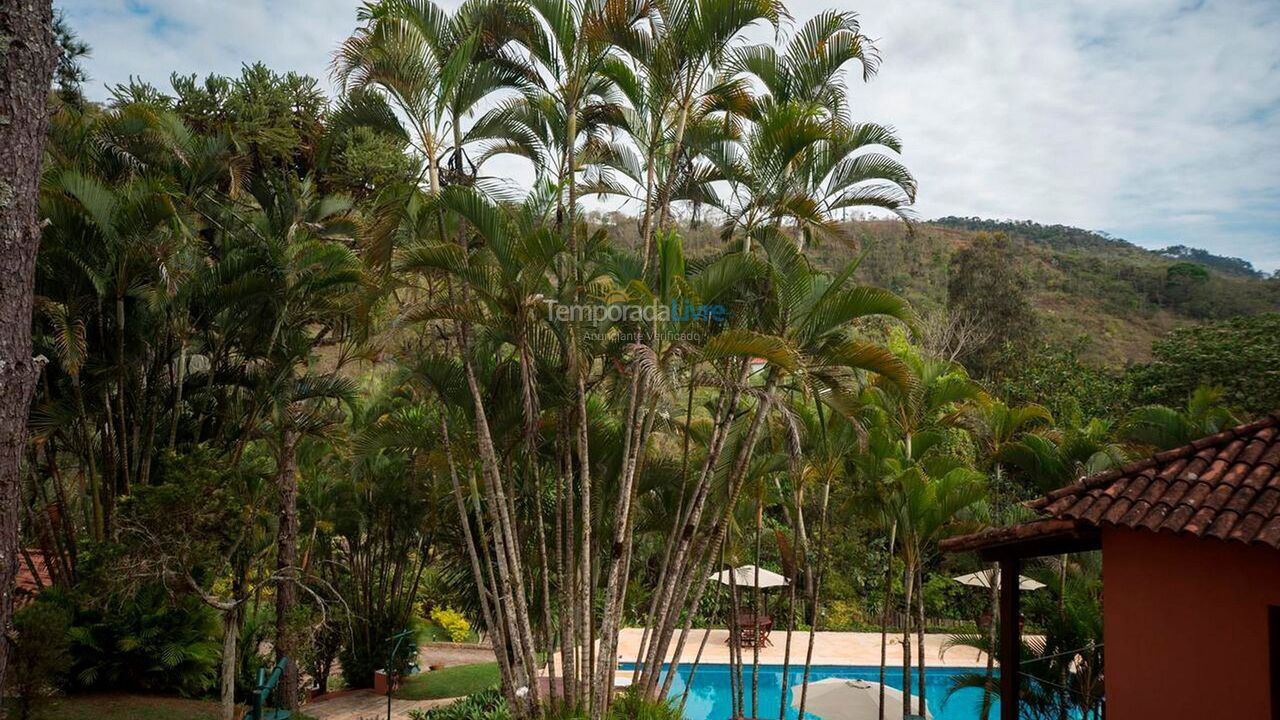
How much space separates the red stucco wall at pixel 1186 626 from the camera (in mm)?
5062

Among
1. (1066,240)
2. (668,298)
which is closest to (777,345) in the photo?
(668,298)

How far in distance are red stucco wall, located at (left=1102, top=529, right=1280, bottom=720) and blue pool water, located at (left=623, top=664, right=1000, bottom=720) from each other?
10008 mm

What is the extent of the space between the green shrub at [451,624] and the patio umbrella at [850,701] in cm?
1031

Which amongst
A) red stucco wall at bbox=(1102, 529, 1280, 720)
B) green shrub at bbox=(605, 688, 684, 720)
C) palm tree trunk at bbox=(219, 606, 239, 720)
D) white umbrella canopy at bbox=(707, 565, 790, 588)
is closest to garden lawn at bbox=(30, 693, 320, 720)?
palm tree trunk at bbox=(219, 606, 239, 720)

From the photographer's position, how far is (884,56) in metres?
8.49

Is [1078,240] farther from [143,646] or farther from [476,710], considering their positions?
[143,646]

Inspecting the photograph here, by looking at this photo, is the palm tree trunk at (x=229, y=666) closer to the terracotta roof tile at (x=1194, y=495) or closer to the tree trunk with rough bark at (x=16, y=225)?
the tree trunk with rough bark at (x=16, y=225)

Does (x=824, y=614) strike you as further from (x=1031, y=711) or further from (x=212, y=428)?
(x=212, y=428)

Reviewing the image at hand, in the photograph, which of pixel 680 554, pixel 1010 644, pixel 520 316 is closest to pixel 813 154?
pixel 520 316

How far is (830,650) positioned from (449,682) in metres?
7.75

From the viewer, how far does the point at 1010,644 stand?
7.07 metres

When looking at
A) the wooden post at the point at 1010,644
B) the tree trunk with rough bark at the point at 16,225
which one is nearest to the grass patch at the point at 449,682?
the wooden post at the point at 1010,644

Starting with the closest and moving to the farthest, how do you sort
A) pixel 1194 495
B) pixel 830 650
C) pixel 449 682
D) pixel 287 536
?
1. pixel 1194 495
2. pixel 287 536
3. pixel 449 682
4. pixel 830 650

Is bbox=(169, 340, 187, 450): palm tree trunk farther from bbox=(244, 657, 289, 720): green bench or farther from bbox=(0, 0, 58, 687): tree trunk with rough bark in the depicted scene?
bbox=(0, 0, 58, 687): tree trunk with rough bark
